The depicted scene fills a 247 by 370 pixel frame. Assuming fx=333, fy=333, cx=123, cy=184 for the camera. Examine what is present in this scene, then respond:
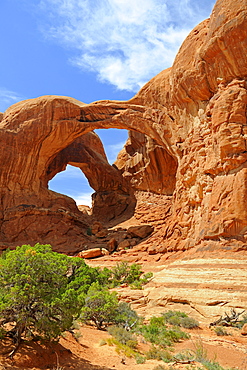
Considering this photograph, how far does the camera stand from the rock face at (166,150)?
1570 cm

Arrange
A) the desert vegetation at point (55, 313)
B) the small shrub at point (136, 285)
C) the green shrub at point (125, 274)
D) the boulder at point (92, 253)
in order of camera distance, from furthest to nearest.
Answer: the boulder at point (92, 253)
the green shrub at point (125, 274)
the small shrub at point (136, 285)
the desert vegetation at point (55, 313)

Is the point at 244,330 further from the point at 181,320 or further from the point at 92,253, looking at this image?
the point at 92,253

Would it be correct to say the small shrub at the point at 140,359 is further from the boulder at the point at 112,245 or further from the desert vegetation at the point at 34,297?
the boulder at the point at 112,245

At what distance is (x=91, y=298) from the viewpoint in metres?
9.30

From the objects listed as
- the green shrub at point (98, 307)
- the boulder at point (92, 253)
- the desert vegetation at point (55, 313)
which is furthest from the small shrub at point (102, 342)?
the boulder at point (92, 253)

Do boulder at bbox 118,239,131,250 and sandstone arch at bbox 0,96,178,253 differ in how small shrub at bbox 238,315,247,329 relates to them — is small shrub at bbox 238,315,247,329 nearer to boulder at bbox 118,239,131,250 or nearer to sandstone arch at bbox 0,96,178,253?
boulder at bbox 118,239,131,250

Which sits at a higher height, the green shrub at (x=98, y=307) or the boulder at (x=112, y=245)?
the boulder at (x=112, y=245)

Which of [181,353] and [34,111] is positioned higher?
[34,111]

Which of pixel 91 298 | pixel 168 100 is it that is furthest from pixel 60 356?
pixel 168 100

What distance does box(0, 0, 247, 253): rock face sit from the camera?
1570 centimetres

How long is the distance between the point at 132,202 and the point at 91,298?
70.9 ft

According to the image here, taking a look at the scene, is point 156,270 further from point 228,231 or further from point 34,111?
point 34,111

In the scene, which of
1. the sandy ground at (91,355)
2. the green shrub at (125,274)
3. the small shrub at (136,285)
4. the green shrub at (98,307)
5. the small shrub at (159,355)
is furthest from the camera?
the green shrub at (125,274)

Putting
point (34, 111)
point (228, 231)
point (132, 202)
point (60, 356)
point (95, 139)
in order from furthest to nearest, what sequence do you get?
point (95, 139)
point (132, 202)
point (34, 111)
point (228, 231)
point (60, 356)
